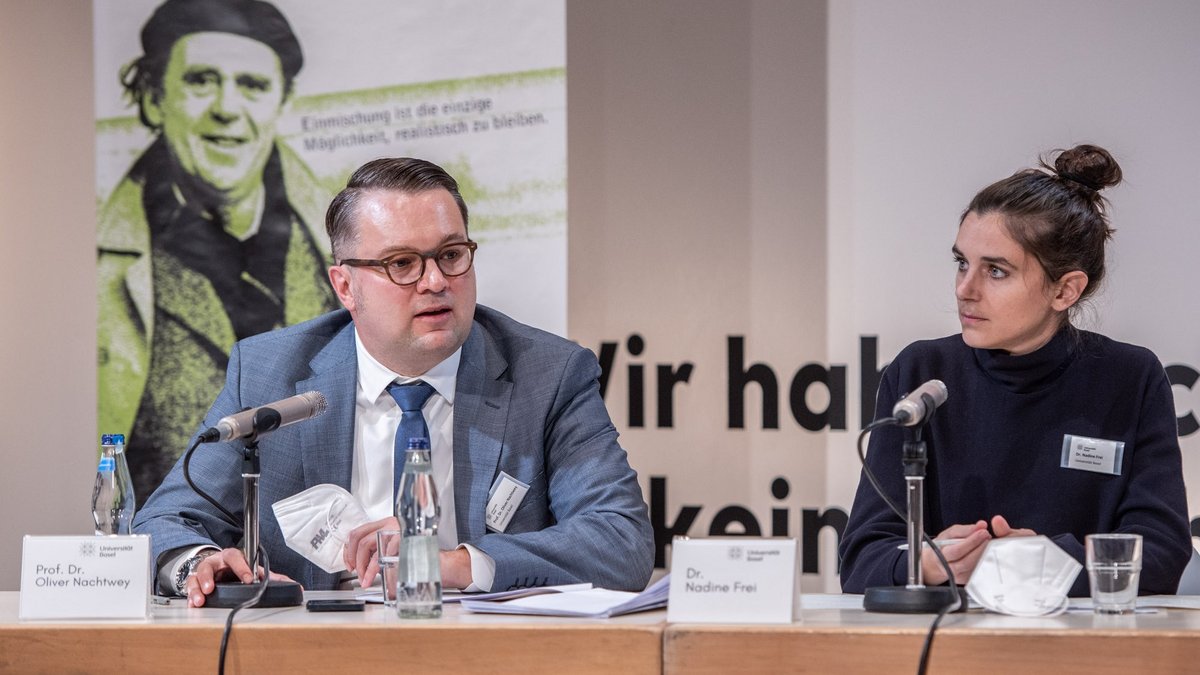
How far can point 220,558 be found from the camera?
206 centimetres

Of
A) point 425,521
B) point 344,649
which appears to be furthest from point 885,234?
point 344,649

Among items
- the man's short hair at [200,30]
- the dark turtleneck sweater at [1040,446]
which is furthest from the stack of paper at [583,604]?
the man's short hair at [200,30]

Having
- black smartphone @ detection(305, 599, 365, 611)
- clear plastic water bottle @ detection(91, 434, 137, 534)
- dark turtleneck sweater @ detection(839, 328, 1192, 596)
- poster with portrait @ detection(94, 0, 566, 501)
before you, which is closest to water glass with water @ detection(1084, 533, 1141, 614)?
dark turtleneck sweater @ detection(839, 328, 1192, 596)

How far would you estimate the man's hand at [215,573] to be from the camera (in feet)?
6.45

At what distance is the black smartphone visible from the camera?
72.2 inches

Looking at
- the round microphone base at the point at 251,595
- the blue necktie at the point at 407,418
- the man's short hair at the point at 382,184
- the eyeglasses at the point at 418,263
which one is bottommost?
the round microphone base at the point at 251,595

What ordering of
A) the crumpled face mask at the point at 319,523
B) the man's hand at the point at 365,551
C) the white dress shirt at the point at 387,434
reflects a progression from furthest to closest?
the white dress shirt at the point at 387,434
the crumpled face mask at the point at 319,523
the man's hand at the point at 365,551

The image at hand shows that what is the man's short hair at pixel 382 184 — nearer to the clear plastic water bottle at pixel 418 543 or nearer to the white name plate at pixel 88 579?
the clear plastic water bottle at pixel 418 543

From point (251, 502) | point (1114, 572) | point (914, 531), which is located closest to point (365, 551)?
point (251, 502)

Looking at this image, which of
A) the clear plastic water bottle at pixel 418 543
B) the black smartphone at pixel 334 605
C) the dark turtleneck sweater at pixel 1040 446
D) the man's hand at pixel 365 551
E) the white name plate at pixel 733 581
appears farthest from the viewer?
the dark turtleneck sweater at pixel 1040 446

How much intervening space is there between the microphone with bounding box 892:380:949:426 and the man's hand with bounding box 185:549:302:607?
1.01 metres

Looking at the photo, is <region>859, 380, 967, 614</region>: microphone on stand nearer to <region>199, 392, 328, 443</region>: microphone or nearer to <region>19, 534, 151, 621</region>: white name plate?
<region>199, 392, 328, 443</region>: microphone

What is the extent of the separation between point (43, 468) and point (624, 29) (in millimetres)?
2302

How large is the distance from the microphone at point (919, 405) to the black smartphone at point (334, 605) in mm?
816
